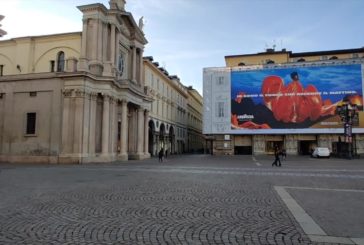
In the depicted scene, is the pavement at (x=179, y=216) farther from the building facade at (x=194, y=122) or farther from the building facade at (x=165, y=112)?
the building facade at (x=194, y=122)

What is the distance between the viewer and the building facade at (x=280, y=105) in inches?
2222

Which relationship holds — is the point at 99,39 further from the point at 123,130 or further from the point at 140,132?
the point at 140,132

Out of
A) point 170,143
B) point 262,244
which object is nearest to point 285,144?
point 170,143

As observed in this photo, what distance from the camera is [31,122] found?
31.8 m

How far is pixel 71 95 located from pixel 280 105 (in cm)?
3777

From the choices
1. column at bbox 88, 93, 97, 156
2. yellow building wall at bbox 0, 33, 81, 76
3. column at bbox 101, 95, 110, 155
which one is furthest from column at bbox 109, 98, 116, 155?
yellow building wall at bbox 0, 33, 81, 76

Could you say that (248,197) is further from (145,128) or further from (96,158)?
(145,128)

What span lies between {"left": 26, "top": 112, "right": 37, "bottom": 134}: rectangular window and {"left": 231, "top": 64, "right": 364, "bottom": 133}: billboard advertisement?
35.6m

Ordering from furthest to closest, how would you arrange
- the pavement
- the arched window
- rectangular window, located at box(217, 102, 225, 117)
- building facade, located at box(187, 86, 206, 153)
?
building facade, located at box(187, 86, 206, 153), rectangular window, located at box(217, 102, 225, 117), the arched window, the pavement

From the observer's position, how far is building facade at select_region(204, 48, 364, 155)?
56438 mm

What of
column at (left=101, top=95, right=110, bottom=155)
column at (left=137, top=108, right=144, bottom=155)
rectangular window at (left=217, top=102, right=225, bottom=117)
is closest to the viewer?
column at (left=101, top=95, right=110, bottom=155)

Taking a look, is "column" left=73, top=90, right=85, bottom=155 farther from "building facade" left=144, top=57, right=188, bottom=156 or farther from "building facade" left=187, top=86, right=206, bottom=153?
"building facade" left=187, top=86, right=206, bottom=153

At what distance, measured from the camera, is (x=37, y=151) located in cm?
3098

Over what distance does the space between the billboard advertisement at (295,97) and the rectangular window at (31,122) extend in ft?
117
